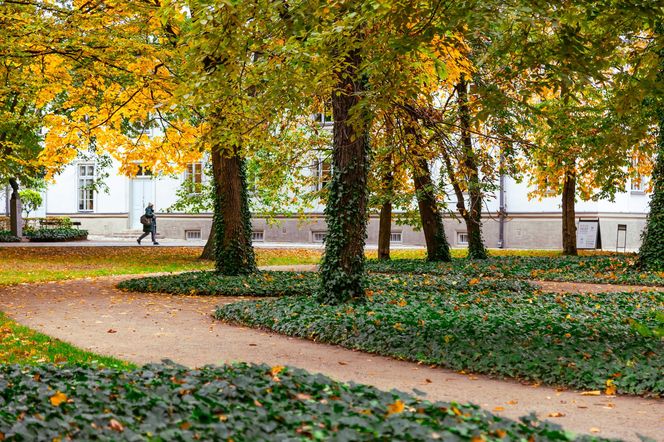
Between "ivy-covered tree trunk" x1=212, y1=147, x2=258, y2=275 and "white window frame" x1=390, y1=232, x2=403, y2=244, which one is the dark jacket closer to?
"white window frame" x1=390, y1=232, x2=403, y2=244

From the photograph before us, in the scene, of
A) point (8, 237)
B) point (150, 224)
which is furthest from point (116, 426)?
point (8, 237)

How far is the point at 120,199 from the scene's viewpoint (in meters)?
45.8

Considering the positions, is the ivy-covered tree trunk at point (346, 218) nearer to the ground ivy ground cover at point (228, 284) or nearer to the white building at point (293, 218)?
the ground ivy ground cover at point (228, 284)

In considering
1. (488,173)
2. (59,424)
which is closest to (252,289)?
(488,173)

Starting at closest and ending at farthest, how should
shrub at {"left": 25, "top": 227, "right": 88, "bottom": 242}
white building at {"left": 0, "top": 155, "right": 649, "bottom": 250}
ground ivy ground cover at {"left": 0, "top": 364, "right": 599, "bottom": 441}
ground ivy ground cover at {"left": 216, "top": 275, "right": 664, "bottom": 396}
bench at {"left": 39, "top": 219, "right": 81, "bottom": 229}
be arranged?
ground ivy ground cover at {"left": 0, "top": 364, "right": 599, "bottom": 441} < ground ivy ground cover at {"left": 216, "top": 275, "right": 664, "bottom": 396} < white building at {"left": 0, "top": 155, "right": 649, "bottom": 250} < shrub at {"left": 25, "top": 227, "right": 88, "bottom": 242} < bench at {"left": 39, "top": 219, "right": 81, "bottom": 229}

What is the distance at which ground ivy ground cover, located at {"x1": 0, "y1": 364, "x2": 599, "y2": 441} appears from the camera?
479 cm

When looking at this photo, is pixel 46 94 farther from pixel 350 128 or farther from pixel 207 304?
pixel 350 128

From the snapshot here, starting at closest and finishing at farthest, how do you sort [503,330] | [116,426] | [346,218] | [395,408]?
[116,426] → [395,408] → [503,330] → [346,218]

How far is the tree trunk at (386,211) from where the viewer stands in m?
22.0

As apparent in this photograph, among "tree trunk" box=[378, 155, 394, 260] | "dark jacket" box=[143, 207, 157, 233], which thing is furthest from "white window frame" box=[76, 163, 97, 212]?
"tree trunk" box=[378, 155, 394, 260]

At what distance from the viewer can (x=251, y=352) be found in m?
9.36

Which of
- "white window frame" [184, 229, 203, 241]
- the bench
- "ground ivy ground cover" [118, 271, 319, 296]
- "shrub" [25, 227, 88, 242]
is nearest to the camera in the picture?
"ground ivy ground cover" [118, 271, 319, 296]

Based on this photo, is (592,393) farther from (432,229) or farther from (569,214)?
(569,214)

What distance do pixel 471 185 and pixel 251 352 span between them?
12016 millimetres
